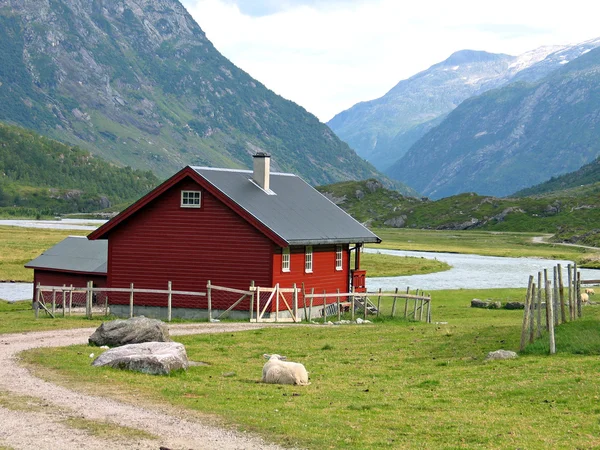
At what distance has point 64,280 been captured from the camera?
61.9 meters

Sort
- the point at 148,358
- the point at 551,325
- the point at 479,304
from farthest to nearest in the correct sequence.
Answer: the point at 479,304 < the point at 551,325 < the point at 148,358

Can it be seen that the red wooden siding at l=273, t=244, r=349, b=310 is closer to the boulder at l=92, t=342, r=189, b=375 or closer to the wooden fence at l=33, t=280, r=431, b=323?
the wooden fence at l=33, t=280, r=431, b=323

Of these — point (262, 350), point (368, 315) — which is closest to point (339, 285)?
point (368, 315)

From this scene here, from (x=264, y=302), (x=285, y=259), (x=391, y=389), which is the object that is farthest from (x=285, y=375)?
(x=285, y=259)

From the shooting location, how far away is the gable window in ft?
169

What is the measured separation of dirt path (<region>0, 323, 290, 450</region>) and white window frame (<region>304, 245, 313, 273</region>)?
94.5ft

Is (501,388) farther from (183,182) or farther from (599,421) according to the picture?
(183,182)

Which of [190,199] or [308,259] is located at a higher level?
[190,199]

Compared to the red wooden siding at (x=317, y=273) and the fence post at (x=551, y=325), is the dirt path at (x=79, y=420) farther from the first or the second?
the red wooden siding at (x=317, y=273)

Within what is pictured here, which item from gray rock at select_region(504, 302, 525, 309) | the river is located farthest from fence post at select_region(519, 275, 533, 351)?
the river

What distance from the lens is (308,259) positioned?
2098 inches

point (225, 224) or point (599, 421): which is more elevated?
point (225, 224)

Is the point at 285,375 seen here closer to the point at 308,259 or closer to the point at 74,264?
the point at 308,259

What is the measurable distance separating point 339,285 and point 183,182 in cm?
1246
